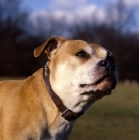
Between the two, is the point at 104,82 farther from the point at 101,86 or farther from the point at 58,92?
the point at 58,92

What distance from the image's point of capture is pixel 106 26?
82.4 m

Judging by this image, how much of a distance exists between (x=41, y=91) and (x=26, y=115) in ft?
1.30

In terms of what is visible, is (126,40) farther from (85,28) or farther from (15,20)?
(15,20)

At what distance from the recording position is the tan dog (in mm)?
6184

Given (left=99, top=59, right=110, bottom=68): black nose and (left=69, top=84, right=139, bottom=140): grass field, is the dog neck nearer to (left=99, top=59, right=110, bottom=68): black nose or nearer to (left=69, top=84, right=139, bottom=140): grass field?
(left=99, top=59, right=110, bottom=68): black nose

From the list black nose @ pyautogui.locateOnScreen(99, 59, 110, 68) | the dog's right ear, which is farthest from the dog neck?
black nose @ pyautogui.locateOnScreen(99, 59, 110, 68)

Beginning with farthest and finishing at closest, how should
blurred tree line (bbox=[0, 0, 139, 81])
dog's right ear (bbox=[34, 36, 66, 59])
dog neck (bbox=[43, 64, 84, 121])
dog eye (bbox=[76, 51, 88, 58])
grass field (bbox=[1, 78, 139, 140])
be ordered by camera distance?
1. blurred tree line (bbox=[0, 0, 139, 81])
2. grass field (bbox=[1, 78, 139, 140])
3. dog's right ear (bbox=[34, 36, 66, 59])
4. dog neck (bbox=[43, 64, 84, 121])
5. dog eye (bbox=[76, 51, 88, 58])

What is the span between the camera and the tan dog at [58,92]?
20.3 ft

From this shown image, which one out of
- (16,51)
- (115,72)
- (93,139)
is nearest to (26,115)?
(115,72)

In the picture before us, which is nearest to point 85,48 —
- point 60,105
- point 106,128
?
point 60,105

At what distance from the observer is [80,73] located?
20.3 feet

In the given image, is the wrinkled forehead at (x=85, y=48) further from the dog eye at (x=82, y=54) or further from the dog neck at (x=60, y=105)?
the dog neck at (x=60, y=105)

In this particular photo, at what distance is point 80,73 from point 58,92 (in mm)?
430

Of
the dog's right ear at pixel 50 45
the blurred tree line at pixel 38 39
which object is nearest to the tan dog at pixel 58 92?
the dog's right ear at pixel 50 45
